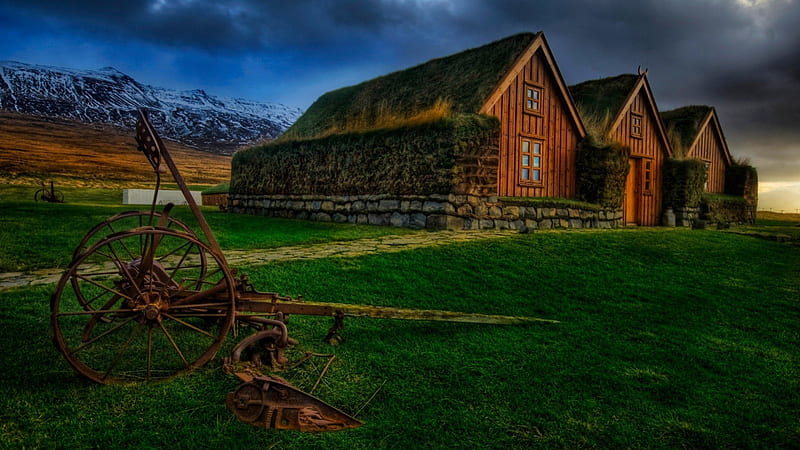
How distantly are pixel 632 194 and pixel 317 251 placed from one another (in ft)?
58.7

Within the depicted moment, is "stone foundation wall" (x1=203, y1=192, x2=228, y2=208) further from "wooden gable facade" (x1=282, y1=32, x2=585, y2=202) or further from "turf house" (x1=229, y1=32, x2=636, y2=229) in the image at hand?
"wooden gable facade" (x1=282, y1=32, x2=585, y2=202)

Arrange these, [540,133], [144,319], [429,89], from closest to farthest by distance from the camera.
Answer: [144,319] < [540,133] < [429,89]

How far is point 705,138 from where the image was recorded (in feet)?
91.8

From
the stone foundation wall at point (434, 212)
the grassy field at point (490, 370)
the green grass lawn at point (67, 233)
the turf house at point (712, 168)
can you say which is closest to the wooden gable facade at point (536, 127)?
the stone foundation wall at point (434, 212)

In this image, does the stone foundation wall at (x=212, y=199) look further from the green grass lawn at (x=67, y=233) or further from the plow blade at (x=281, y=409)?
the plow blade at (x=281, y=409)

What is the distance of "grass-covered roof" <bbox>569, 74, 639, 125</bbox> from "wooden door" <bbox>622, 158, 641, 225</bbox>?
273 cm

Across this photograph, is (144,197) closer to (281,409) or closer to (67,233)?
(67,233)

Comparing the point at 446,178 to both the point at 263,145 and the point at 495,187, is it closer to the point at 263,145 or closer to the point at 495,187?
the point at 495,187

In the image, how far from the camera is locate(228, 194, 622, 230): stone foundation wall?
41.6 ft

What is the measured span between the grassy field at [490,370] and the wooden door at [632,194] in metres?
13.0

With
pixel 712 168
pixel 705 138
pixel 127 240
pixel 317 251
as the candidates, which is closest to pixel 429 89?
pixel 317 251

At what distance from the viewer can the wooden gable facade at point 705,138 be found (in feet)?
88.7

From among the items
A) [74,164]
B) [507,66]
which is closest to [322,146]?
[507,66]

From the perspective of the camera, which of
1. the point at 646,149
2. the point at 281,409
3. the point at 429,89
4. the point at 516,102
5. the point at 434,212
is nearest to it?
the point at 281,409
